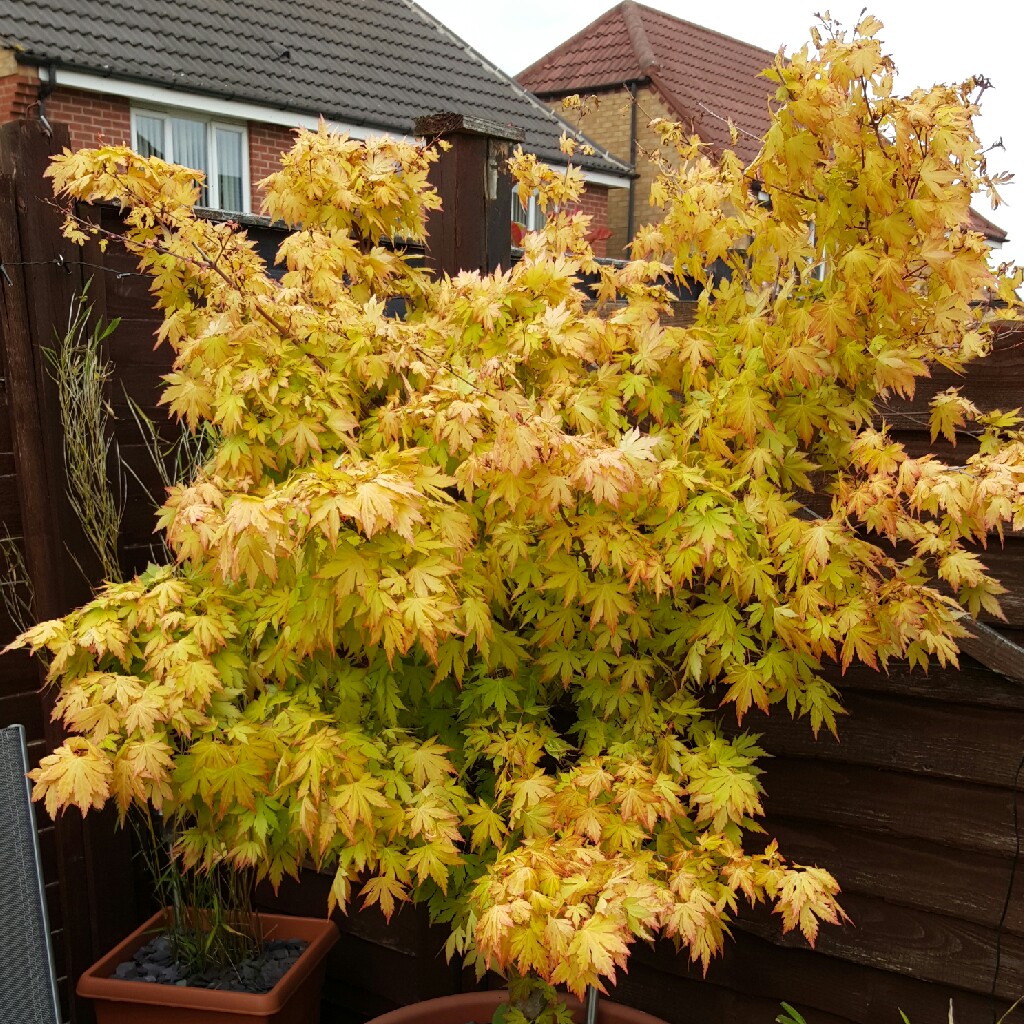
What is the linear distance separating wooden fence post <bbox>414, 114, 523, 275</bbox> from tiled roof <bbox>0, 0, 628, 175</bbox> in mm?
8777

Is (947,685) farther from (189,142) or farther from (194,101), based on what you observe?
(189,142)

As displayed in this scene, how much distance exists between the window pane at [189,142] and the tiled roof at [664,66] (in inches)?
287

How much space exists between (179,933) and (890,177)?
2.67 meters

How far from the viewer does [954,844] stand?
8.04 ft

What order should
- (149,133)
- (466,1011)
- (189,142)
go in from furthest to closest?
(189,142)
(149,133)
(466,1011)

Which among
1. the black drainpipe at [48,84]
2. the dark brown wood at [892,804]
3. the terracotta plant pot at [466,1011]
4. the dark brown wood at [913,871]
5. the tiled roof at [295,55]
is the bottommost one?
the terracotta plant pot at [466,1011]

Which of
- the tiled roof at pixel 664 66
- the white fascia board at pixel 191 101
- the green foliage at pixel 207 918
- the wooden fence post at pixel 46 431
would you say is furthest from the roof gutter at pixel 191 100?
the green foliage at pixel 207 918

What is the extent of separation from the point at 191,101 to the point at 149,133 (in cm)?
77

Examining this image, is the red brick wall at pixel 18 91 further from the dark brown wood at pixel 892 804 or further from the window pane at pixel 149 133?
the dark brown wood at pixel 892 804

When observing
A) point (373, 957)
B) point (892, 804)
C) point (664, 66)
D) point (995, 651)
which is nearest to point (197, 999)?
point (373, 957)

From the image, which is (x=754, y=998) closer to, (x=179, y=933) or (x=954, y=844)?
(x=954, y=844)

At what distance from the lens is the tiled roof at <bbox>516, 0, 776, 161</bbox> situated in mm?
16609

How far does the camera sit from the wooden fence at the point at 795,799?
7.89 feet

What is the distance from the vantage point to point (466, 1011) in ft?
8.59
